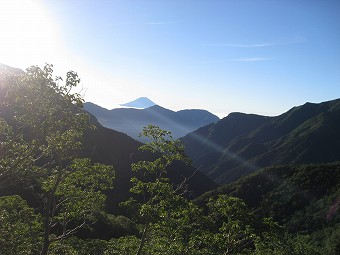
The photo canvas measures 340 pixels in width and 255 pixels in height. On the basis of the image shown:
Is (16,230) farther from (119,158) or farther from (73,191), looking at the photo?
(119,158)

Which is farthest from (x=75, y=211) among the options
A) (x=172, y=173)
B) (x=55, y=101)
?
(x=172, y=173)

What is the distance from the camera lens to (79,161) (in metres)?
20.6

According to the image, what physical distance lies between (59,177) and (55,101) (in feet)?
16.5

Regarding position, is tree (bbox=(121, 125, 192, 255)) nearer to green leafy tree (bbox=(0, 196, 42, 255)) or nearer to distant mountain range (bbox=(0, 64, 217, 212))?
green leafy tree (bbox=(0, 196, 42, 255))

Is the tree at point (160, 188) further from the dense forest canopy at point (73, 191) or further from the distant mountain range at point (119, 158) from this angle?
the distant mountain range at point (119, 158)

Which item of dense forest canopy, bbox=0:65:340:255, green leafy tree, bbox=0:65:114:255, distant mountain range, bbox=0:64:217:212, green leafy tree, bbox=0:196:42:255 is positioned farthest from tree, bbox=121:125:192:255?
distant mountain range, bbox=0:64:217:212

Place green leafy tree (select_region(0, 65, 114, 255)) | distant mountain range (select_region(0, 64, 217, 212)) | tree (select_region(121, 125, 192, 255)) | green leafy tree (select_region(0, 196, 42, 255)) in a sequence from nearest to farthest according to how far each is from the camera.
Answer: green leafy tree (select_region(0, 65, 114, 255)), green leafy tree (select_region(0, 196, 42, 255)), tree (select_region(121, 125, 192, 255)), distant mountain range (select_region(0, 64, 217, 212))

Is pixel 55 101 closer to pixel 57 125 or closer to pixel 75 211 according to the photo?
pixel 57 125

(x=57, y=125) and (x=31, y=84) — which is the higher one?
(x=31, y=84)

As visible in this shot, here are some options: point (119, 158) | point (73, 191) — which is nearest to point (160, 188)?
point (73, 191)

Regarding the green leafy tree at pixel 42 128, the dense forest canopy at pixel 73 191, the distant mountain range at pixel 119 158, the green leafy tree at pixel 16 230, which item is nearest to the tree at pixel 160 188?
the dense forest canopy at pixel 73 191

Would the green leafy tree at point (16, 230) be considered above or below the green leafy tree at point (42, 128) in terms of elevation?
below

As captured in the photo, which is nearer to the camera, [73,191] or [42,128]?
[42,128]

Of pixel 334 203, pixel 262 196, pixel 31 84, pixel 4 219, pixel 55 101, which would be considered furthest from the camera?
pixel 262 196
